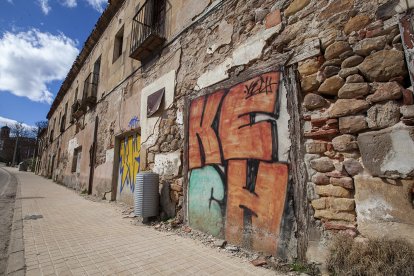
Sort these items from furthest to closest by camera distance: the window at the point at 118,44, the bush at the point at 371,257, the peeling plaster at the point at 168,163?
the window at the point at 118,44 → the peeling plaster at the point at 168,163 → the bush at the point at 371,257

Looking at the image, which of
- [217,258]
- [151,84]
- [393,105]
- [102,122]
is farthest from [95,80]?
Answer: [393,105]

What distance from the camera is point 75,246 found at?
3000 millimetres

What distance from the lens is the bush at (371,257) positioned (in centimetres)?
168

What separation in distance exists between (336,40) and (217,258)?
2565 mm

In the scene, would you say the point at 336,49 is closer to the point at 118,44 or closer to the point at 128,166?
the point at 128,166

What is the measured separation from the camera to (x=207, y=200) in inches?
140

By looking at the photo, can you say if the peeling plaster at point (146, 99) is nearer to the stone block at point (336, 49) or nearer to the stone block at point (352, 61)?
the stone block at point (336, 49)

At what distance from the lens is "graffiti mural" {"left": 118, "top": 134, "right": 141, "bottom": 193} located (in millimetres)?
5984

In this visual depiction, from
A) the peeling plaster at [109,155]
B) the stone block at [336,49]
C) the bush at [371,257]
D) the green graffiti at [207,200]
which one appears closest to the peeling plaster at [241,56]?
the stone block at [336,49]

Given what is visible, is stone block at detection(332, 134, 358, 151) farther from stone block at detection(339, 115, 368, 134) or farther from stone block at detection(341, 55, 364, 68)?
stone block at detection(341, 55, 364, 68)

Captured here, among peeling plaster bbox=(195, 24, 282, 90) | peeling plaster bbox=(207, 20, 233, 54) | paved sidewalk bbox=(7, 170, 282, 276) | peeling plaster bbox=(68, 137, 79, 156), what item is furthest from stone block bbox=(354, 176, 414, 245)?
peeling plaster bbox=(68, 137, 79, 156)

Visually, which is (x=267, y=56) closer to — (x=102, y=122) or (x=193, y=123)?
(x=193, y=123)

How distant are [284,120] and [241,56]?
1.26 meters

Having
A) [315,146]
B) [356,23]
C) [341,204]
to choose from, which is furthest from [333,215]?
[356,23]
